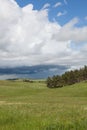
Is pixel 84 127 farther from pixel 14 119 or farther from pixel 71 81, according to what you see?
pixel 71 81

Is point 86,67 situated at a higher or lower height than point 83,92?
higher

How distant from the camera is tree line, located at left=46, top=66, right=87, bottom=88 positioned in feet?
638

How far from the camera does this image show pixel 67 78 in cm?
19400

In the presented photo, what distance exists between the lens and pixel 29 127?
15.9 meters

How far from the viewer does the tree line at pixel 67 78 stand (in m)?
194

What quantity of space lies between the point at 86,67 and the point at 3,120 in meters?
182

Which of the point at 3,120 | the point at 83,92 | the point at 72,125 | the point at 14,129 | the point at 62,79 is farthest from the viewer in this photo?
the point at 62,79

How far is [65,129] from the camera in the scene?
16.2 metres

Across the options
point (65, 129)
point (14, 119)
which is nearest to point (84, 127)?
point (65, 129)

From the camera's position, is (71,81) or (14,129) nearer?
(14,129)

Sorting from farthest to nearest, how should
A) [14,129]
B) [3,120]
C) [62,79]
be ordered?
[62,79], [3,120], [14,129]

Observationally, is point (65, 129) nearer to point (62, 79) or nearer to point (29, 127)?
point (29, 127)

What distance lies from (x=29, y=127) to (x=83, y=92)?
252ft

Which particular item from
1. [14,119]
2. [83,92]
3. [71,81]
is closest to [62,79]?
[71,81]
